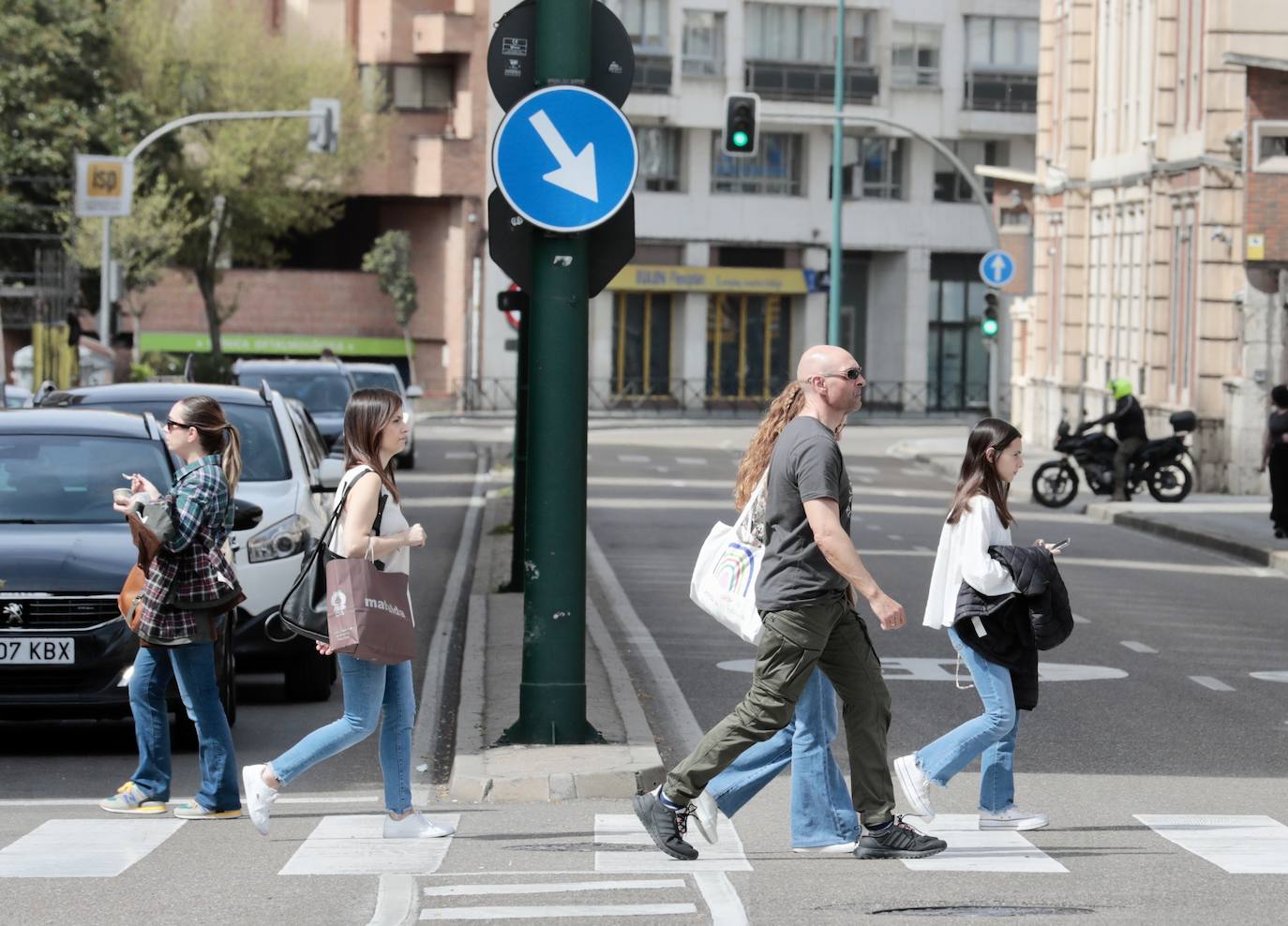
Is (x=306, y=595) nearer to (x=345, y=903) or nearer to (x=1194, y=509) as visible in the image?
(x=345, y=903)

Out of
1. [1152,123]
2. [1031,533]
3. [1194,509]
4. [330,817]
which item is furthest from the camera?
[1152,123]

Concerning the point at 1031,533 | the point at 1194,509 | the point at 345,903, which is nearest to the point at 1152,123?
the point at 1194,509

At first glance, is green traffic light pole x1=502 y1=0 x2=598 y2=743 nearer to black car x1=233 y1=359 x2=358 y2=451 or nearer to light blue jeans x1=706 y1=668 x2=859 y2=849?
light blue jeans x1=706 y1=668 x2=859 y2=849

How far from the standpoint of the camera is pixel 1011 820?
8695 millimetres

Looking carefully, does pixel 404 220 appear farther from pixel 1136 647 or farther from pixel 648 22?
pixel 1136 647

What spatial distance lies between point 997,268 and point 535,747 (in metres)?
31.0

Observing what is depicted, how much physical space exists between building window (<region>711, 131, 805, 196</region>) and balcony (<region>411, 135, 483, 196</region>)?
671 cm

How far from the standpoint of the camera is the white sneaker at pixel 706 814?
26.6ft

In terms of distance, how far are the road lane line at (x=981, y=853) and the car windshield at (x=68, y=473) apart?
4620mm

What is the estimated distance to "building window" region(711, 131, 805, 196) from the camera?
66.9 metres

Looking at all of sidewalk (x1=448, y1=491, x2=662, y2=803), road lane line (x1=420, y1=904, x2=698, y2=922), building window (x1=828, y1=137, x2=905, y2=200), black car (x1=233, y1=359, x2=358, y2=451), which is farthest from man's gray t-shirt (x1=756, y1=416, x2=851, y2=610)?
building window (x1=828, y1=137, x2=905, y2=200)

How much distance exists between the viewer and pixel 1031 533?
26.1 meters

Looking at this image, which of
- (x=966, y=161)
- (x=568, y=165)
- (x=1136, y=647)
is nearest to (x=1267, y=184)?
(x=1136, y=647)

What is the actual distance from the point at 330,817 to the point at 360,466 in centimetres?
154
